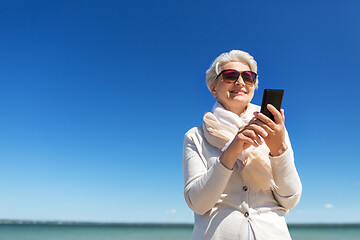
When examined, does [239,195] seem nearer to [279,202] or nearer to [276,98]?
[279,202]

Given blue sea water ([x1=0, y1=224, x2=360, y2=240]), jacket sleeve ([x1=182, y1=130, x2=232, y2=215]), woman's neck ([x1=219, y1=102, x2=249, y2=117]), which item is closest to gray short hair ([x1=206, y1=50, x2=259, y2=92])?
woman's neck ([x1=219, y1=102, x2=249, y2=117])

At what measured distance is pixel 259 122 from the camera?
1841mm

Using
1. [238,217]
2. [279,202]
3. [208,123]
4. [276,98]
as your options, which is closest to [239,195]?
[238,217]

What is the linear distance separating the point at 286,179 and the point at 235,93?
82 centimetres

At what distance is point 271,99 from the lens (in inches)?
71.7

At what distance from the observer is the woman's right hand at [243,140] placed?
1819mm

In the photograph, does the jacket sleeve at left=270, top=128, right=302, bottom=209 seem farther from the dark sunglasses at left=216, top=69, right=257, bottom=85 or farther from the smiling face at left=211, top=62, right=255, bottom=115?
the dark sunglasses at left=216, top=69, right=257, bottom=85

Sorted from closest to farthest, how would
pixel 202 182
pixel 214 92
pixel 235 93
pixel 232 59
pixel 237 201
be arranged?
pixel 202 182, pixel 237 201, pixel 235 93, pixel 232 59, pixel 214 92

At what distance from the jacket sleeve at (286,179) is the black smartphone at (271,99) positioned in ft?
1.10

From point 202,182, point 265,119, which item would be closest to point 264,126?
point 265,119

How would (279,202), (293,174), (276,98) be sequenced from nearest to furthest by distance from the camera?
1. (276,98)
2. (293,174)
3. (279,202)

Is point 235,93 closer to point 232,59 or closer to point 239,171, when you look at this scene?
point 232,59

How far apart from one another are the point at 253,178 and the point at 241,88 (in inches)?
30.4

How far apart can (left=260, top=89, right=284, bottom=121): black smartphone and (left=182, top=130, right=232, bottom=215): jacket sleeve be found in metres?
0.47
